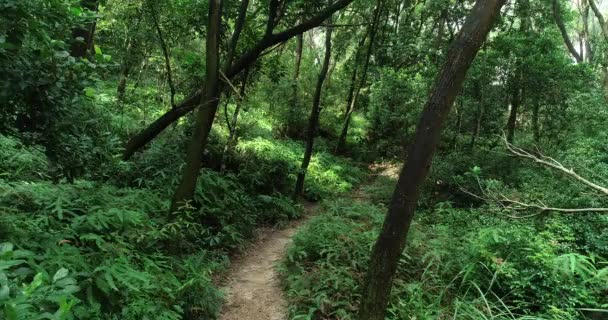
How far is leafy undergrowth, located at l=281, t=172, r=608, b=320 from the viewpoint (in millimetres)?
5191

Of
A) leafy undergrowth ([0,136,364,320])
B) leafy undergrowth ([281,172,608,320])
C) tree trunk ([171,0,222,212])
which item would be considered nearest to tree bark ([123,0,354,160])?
leafy undergrowth ([0,136,364,320])

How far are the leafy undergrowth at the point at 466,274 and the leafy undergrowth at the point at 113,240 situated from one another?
58.1 inches

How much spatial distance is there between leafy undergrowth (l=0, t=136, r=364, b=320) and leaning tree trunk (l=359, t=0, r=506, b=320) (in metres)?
2.41

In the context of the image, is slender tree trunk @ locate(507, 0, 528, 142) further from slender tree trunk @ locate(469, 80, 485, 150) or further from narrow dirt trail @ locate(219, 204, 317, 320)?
narrow dirt trail @ locate(219, 204, 317, 320)

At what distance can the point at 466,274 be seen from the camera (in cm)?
567

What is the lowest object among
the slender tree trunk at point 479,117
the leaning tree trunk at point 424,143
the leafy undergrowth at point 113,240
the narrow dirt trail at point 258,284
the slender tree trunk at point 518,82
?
the narrow dirt trail at point 258,284

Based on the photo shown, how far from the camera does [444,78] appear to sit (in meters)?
4.15

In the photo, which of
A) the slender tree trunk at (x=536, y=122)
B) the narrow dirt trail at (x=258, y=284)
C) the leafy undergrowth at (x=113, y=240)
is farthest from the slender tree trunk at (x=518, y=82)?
the leafy undergrowth at (x=113, y=240)

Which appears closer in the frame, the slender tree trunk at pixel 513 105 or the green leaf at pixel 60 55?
the green leaf at pixel 60 55

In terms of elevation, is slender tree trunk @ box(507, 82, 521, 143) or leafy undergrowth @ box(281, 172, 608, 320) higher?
slender tree trunk @ box(507, 82, 521, 143)

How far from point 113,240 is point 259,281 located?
250 cm

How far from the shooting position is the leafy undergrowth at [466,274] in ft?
17.0

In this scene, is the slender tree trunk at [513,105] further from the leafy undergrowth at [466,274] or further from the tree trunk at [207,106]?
the tree trunk at [207,106]

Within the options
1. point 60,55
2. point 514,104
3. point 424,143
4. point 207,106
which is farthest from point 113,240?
point 514,104
